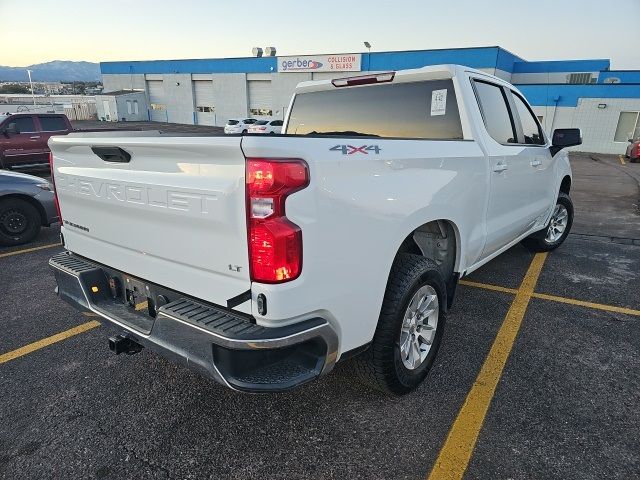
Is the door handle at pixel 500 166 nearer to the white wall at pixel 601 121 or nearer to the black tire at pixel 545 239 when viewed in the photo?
the black tire at pixel 545 239

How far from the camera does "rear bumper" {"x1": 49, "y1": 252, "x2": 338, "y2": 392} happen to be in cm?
183

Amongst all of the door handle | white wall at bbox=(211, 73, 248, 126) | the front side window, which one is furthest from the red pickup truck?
white wall at bbox=(211, 73, 248, 126)

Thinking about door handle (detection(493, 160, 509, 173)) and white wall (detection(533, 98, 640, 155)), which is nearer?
door handle (detection(493, 160, 509, 173))

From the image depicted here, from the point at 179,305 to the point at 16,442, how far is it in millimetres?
1280

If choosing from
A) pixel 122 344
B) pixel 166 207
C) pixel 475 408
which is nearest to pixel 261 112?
pixel 122 344

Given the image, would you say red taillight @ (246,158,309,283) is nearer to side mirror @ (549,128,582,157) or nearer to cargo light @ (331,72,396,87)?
cargo light @ (331,72,396,87)

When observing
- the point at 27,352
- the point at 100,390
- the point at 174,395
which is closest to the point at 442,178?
the point at 174,395

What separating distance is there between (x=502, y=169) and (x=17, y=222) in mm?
6429

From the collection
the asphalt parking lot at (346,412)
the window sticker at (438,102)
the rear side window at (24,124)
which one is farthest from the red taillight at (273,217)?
the rear side window at (24,124)

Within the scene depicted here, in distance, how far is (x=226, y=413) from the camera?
2.57 meters

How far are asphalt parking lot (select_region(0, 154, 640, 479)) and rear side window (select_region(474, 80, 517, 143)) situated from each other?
1631mm

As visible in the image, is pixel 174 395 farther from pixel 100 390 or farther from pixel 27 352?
pixel 27 352

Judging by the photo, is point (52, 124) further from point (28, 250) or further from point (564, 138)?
point (564, 138)

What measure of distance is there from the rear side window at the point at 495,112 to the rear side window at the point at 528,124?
34 cm
